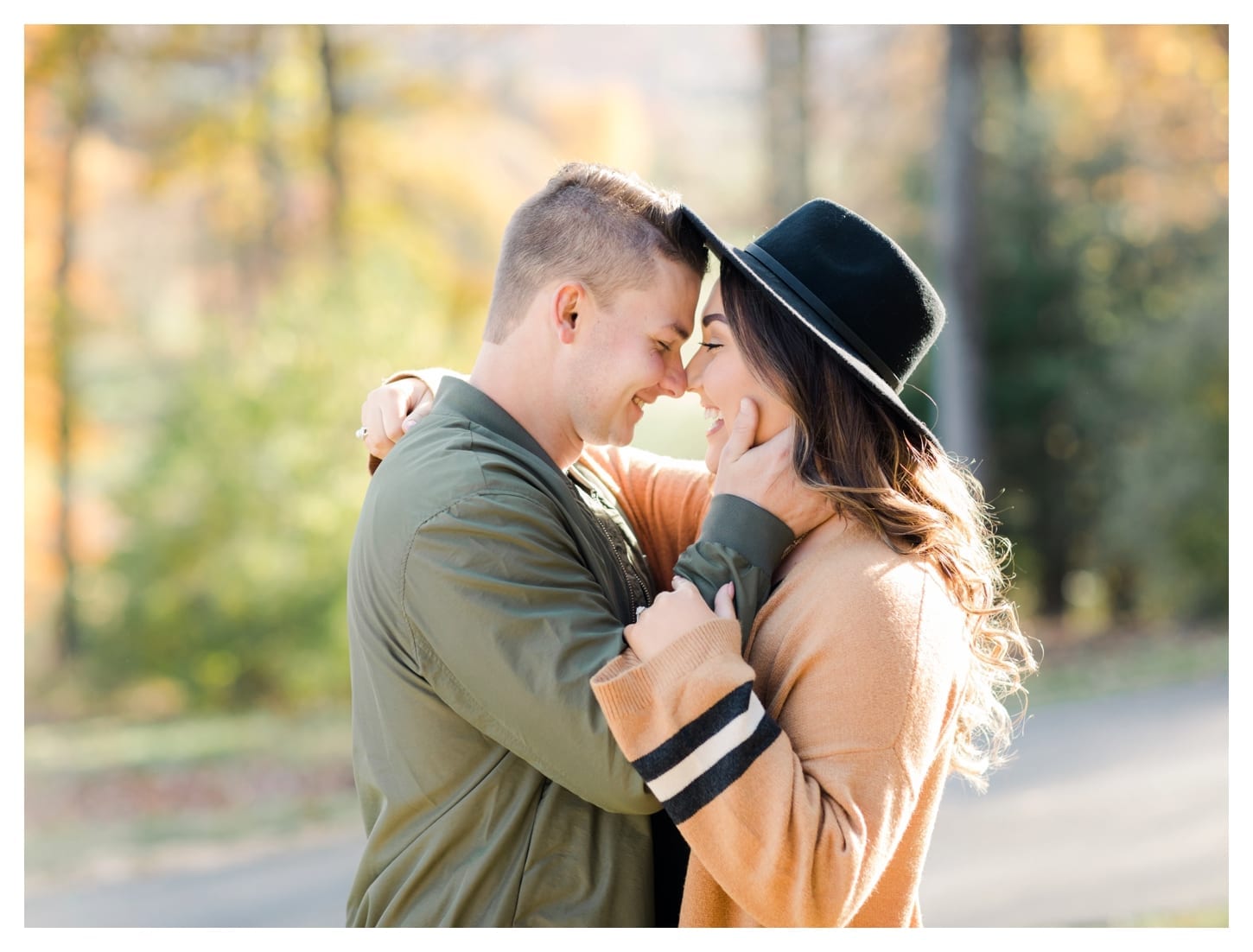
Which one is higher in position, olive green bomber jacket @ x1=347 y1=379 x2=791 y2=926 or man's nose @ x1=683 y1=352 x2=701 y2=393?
man's nose @ x1=683 y1=352 x2=701 y2=393

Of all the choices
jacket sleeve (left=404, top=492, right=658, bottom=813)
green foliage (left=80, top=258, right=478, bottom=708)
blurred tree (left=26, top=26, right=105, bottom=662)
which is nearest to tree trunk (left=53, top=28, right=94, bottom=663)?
blurred tree (left=26, top=26, right=105, bottom=662)

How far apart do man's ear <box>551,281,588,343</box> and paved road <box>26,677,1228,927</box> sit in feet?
14.2

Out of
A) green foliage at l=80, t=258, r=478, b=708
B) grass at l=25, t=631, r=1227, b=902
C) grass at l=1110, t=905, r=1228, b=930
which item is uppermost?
green foliage at l=80, t=258, r=478, b=708

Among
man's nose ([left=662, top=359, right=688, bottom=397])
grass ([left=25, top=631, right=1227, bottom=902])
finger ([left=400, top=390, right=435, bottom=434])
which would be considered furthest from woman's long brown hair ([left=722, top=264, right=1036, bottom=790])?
grass ([left=25, top=631, right=1227, bottom=902])

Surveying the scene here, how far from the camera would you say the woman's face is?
247cm

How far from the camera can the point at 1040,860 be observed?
6.61 m

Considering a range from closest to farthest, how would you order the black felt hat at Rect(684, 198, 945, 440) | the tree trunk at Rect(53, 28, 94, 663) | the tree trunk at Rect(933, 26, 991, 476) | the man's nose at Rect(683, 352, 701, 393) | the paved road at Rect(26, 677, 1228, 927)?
the black felt hat at Rect(684, 198, 945, 440)
the man's nose at Rect(683, 352, 701, 393)
the paved road at Rect(26, 677, 1228, 927)
the tree trunk at Rect(933, 26, 991, 476)
the tree trunk at Rect(53, 28, 94, 663)

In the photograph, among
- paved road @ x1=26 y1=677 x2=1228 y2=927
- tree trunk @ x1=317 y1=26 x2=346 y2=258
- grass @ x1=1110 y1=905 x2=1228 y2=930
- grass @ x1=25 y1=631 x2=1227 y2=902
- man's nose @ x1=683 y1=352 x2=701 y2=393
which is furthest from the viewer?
tree trunk @ x1=317 y1=26 x2=346 y2=258

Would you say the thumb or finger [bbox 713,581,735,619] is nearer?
finger [bbox 713,581,735,619]

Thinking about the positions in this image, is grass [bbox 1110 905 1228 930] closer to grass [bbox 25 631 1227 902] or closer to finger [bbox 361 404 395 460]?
finger [bbox 361 404 395 460]

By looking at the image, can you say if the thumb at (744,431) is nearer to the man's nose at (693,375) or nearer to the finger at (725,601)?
the man's nose at (693,375)

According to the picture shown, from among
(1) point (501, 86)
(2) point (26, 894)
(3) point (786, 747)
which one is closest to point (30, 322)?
(1) point (501, 86)
